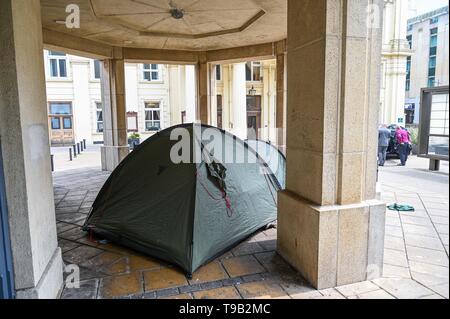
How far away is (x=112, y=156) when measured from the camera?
9000mm

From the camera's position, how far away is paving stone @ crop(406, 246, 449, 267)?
3268 mm

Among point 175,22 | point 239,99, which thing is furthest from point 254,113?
point 175,22

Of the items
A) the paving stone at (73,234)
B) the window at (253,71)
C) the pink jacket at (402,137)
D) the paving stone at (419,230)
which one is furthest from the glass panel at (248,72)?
the paving stone at (73,234)

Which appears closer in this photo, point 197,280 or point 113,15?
point 197,280

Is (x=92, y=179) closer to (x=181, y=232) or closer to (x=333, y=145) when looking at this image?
(x=181, y=232)

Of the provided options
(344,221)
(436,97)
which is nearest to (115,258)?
(344,221)

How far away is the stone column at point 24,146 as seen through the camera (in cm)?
206

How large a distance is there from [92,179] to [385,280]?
6.97 meters

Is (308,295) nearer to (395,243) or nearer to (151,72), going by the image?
(395,243)

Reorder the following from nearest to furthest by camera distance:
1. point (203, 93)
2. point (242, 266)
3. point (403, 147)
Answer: point (242, 266)
point (203, 93)
point (403, 147)

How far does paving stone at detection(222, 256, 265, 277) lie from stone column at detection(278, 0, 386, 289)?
48 cm

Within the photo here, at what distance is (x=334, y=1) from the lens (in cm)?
255

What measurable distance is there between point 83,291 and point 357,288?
243 cm

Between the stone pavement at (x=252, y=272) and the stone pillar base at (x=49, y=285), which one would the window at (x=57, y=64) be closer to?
the stone pavement at (x=252, y=272)
